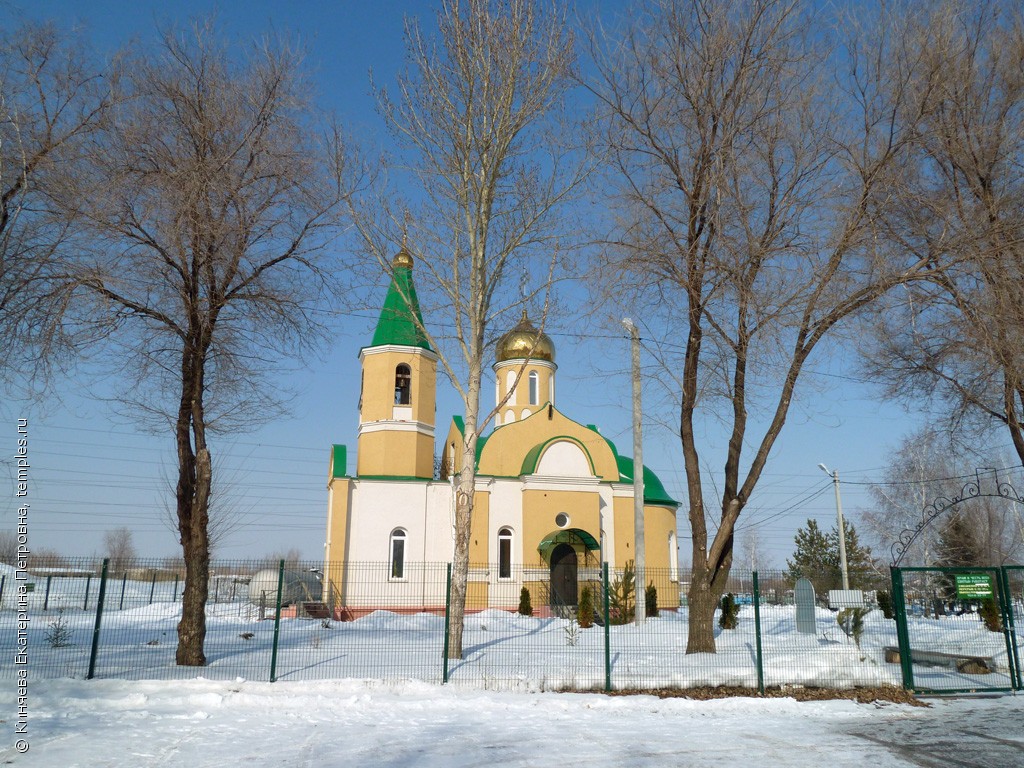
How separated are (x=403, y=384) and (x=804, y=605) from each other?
48.5 ft

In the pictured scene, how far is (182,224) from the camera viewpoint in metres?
11.0

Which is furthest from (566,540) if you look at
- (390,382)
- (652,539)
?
(390,382)

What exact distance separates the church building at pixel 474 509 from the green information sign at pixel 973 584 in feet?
41.6

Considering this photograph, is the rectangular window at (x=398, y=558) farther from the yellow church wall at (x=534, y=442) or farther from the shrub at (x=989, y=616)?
the shrub at (x=989, y=616)

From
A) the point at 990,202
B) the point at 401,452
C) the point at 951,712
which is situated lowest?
the point at 951,712

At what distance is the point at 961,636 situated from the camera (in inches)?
536

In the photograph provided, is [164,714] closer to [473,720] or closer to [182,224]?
[473,720]

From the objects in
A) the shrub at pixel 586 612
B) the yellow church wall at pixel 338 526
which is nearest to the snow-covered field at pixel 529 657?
the shrub at pixel 586 612

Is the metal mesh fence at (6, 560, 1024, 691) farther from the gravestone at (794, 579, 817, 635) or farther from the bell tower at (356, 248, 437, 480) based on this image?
the bell tower at (356, 248, 437, 480)

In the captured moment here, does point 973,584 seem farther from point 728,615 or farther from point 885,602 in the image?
point 885,602

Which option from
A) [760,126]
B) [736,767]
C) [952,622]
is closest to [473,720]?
[736,767]

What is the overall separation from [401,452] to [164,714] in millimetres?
16485

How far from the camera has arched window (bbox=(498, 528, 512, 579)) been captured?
25.2m

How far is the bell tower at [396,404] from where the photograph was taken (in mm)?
25188
